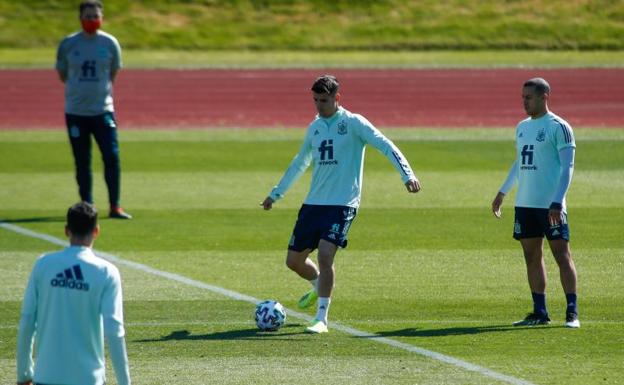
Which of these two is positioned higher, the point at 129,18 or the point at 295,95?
the point at 129,18

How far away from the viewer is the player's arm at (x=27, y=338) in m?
6.44

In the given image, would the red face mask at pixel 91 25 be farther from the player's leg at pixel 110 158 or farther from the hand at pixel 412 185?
the hand at pixel 412 185

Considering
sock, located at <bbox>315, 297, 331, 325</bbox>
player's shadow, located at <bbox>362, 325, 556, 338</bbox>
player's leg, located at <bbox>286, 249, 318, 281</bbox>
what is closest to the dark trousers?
player's leg, located at <bbox>286, 249, 318, 281</bbox>

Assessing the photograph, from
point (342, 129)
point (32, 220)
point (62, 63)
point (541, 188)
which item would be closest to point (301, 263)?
point (342, 129)

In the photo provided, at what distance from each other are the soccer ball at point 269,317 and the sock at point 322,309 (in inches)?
11.4

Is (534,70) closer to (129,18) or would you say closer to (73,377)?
(129,18)

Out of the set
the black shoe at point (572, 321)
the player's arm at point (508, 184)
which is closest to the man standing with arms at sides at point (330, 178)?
the player's arm at point (508, 184)

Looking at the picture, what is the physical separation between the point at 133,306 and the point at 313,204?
6.42ft

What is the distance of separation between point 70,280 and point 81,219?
312 millimetres

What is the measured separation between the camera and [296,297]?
12188 mm

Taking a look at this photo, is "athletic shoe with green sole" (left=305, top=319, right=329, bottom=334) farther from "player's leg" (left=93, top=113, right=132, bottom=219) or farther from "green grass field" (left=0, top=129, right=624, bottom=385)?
"player's leg" (left=93, top=113, right=132, bottom=219)

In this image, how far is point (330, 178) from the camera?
11.0m

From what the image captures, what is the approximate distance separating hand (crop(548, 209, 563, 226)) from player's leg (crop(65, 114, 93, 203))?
8.09 meters

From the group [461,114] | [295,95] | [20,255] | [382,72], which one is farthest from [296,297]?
[382,72]
